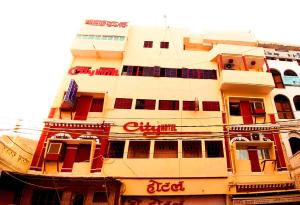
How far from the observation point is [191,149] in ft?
69.1

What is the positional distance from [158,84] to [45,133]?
10.5 m

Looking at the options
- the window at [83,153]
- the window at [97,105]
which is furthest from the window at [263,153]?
the window at [97,105]

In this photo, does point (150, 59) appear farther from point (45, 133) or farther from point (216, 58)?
point (45, 133)

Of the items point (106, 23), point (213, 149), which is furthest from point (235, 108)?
point (106, 23)

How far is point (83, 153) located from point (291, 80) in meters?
20.5

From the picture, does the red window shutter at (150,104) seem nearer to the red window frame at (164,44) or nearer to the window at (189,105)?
the window at (189,105)

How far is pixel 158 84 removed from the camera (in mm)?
23891

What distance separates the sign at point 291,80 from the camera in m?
24.8

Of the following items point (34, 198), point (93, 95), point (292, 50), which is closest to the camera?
point (34, 198)

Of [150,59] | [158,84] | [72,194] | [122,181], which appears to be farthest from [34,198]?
[150,59]

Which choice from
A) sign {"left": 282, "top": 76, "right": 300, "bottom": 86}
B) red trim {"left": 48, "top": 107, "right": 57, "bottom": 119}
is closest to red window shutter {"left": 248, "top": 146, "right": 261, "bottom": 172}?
sign {"left": 282, "top": 76, "right": 300, "bottom": 86}

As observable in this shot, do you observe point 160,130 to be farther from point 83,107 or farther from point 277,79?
point 277,79

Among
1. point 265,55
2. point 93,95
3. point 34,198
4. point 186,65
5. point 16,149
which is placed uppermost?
point 265,55

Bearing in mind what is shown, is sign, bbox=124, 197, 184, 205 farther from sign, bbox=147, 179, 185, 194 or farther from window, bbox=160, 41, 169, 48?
window, bbox=160, 41, 169, 48
